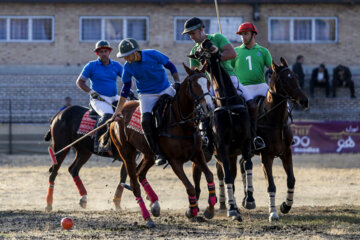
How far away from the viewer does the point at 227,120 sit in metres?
10.3

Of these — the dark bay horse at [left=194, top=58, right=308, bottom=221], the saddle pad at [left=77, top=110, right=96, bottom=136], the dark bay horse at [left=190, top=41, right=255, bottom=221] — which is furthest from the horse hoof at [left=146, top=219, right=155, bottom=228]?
the saddle pad at [left=77, top=110, right=96, bottom=136]

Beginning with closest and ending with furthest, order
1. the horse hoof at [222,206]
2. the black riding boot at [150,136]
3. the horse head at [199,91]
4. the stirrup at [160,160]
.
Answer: the horse head at [199,91] → the stirrup at [160,160] → the black riding boot at [150,136] → the horse hoof at [222,206]

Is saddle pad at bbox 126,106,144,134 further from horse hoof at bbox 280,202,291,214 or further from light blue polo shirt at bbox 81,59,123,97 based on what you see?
horse hoof at bbox 280,202,291,214

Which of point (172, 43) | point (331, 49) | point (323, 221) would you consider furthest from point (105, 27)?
point (323, 221)

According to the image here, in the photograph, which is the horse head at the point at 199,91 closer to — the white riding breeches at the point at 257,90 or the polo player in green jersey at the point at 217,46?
the polo player in green jersey at the point at 217,46

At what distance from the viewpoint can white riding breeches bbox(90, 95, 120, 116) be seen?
13.2 m

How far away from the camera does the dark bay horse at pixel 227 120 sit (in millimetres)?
10250

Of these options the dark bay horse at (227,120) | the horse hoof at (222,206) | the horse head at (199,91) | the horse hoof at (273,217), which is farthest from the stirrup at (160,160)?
the horse hoof at (222,206)

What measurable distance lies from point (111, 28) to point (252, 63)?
1973cm

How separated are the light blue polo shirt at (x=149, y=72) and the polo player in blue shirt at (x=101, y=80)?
2616 millimetres

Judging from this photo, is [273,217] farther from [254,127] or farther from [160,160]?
[160,160]

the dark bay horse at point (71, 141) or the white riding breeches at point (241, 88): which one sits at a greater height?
the white riding breeches at point (241, 88)

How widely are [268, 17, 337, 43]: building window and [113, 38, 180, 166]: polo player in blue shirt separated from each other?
2082 cm

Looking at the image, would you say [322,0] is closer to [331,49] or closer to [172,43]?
[331,49]
